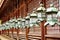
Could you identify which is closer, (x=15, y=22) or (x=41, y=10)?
(x=41, y=10)

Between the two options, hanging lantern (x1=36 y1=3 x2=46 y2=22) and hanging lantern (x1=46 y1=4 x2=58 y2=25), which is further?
hanging lantern (x1=36 y1=3 x2=46 y2=22)

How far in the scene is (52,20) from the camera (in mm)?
1966

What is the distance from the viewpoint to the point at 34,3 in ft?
17.3

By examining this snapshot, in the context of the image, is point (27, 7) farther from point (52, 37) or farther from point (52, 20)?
point (52, 20)

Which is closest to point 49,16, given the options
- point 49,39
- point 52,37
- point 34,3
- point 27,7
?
point 52,37

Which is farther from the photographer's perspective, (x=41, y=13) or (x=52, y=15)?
(x=41, y=13)

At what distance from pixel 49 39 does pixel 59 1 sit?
2.47ft

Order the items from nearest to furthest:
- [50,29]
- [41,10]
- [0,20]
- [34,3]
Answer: [41,10] < [50,29] < [34,3] < [0,20]

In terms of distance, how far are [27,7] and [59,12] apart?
4.19 metres

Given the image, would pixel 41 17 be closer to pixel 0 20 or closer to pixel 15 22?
pixel 15 22

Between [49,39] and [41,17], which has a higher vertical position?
[41,17]

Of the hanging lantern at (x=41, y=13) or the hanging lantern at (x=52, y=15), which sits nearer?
the hanging lantern at (x=52, y=15)

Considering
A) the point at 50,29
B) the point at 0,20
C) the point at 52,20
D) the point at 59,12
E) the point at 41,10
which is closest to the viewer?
the point at 59,12

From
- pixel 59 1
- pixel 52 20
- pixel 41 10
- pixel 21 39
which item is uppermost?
pixel 59 1
